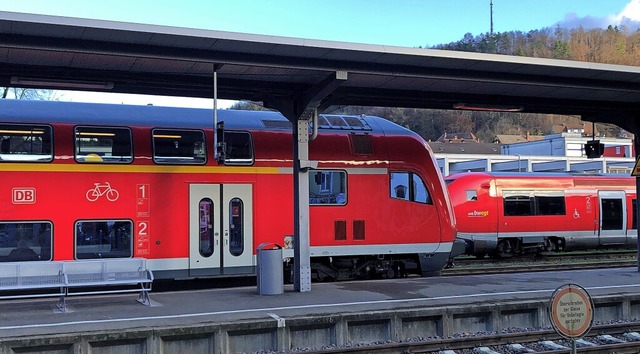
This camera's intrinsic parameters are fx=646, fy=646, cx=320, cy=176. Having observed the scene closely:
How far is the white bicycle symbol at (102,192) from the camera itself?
12289 mm

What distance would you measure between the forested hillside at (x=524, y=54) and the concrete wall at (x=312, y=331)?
224 feet

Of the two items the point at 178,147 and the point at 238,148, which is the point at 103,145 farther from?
the point at 238,148

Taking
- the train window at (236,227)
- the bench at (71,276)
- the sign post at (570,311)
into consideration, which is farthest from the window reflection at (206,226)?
Result: the sign post at (570,311)

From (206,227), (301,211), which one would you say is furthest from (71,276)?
(301,211)

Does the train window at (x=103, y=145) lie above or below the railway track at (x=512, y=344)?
above

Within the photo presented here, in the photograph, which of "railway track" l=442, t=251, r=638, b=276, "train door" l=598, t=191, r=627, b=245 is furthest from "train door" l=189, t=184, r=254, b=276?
"train door" l=598, t=191, r=627, b=245

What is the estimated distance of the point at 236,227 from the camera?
43.9ft

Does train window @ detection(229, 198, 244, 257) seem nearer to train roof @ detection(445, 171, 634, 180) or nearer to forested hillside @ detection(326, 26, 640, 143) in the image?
train roof @ detection(445, 171, 634, 180)

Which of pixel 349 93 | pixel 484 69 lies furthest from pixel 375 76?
pixel 484 69

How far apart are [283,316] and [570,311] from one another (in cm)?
475

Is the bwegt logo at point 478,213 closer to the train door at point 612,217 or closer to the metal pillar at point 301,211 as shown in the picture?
the train door at point 612,217

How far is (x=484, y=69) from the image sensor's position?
40.0 feet

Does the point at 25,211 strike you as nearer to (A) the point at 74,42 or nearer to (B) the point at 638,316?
(A) the point at 74,42

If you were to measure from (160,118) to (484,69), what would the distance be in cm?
648
